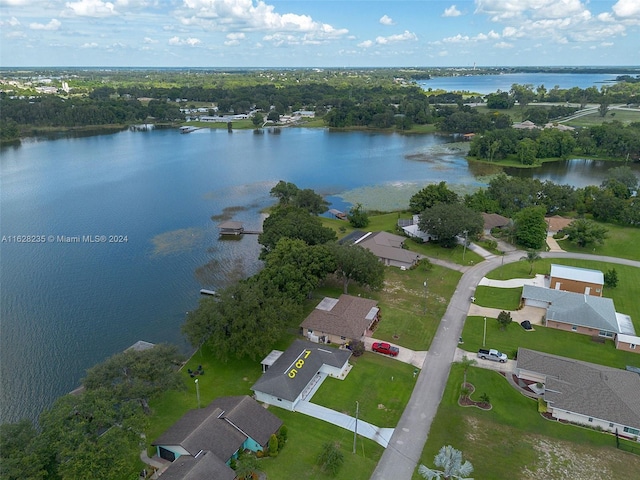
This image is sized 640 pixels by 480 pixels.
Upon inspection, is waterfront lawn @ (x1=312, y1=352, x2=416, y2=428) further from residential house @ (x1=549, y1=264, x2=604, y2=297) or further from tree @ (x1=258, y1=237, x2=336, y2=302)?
residential house @ (x1=549, y1=264, x2=604, y2=297)

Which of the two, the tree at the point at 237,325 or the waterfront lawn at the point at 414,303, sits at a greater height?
the tree at the point at 237,325

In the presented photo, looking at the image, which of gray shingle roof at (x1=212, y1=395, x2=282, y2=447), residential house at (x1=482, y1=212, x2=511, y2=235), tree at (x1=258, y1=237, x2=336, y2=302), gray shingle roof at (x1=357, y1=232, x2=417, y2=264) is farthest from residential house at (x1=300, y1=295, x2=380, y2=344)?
residential house at (x1=482, y1=212, x2=511, y2=235)

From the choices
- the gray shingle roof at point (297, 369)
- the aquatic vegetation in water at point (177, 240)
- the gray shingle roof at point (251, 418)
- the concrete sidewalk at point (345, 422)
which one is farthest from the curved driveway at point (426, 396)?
the aquatic vegetation in water at point (177, 240)

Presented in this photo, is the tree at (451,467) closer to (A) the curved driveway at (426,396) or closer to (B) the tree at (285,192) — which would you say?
(A) the curved driveway at (426,396)

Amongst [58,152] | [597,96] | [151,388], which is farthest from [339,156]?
[597,96]

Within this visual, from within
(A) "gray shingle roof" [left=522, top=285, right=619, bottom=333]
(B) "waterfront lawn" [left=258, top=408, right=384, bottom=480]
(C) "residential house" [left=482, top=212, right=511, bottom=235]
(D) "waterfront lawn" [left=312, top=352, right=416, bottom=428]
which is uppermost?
(C) "residential house" [left=482, top=212, right=511, bottom=235]

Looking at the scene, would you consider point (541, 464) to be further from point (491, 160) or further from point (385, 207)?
point (491, 160)
